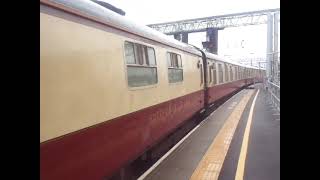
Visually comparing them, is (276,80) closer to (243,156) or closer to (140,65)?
(243,156)

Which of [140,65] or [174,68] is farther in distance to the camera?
[174,68]

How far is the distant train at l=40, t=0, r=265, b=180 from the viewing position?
3396 millimetres

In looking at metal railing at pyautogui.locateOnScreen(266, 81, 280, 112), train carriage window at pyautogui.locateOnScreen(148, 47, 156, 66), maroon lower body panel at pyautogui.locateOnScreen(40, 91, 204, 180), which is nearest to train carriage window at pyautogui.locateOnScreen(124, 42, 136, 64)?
maroon lower body panel at pyautogui.locateOnScreen(40, 91, 204, 180)

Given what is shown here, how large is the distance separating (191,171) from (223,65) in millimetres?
12076

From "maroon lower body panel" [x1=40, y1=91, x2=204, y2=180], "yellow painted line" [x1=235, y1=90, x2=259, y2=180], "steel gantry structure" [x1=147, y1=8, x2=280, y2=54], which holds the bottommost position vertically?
"yellow painted line" [x1=235, y1=90, x2=259, y2=180]

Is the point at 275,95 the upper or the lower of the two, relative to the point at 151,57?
lower

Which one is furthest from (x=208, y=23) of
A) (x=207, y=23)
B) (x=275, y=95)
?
(x=275, y=95)

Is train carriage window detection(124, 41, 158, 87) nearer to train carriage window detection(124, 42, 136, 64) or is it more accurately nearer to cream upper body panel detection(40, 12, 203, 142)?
train carriage window detection(124, 42, 136, 64)

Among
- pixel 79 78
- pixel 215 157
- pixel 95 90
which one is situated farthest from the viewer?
pixel 215 157

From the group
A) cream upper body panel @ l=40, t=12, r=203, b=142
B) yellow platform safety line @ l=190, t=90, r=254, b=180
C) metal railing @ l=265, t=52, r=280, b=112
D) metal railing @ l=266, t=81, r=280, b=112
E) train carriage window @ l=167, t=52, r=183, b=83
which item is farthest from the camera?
metal railing @ l=266, t=81, r=280, b=112

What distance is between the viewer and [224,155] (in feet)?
24.5

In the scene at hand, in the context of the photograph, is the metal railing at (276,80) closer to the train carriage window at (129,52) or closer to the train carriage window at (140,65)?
the train carriage window at (140,65)

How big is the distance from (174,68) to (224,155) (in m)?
2.14
